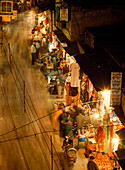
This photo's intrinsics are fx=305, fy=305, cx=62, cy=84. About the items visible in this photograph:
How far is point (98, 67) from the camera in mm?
13047

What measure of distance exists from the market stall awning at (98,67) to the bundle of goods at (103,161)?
3.02 meters

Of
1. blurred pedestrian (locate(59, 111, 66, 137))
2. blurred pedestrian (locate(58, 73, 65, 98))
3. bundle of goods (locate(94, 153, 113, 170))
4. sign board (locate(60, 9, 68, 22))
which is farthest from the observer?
blurred pedestrian (locate(58, 73, 65, 98))

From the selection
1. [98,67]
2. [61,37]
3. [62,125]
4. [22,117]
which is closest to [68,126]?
[62,125]

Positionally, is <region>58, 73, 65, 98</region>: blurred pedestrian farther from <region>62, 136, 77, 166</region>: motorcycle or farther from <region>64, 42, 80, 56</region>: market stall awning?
<region>62, 136, 77, 166</region>: motorcycle

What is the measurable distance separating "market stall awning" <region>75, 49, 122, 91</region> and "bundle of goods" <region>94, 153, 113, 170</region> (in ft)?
9.91

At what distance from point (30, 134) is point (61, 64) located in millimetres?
7293

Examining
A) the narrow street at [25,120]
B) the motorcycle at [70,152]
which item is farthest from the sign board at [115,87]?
the narrow street at [25,120]

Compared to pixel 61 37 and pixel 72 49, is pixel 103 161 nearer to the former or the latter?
pixel 72 49

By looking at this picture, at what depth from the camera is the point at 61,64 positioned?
843 inches

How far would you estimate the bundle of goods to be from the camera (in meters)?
12.1

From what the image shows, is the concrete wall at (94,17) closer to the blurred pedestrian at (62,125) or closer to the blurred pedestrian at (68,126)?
the blurred pedestrian at (62,125)

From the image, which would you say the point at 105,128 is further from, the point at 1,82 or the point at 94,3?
the point at 1,82

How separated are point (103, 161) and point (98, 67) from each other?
3.91m

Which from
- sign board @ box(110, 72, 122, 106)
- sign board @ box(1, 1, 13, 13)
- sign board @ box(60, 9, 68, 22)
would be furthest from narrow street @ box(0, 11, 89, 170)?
sign board @ box(60, 9, 68, 22)
